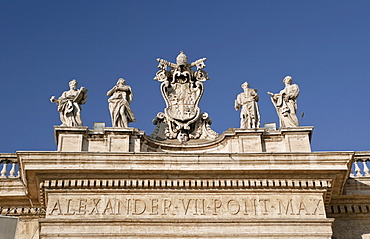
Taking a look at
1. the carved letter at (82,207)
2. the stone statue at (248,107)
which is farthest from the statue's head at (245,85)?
the carved letter at (82,207)

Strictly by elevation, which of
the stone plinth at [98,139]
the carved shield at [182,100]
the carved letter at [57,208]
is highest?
the carved shield at [182,100]

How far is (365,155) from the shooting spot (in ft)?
58.9

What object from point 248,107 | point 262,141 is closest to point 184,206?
point 262,141

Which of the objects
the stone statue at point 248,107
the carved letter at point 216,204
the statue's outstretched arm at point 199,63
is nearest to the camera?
the carved letter at point 216,204

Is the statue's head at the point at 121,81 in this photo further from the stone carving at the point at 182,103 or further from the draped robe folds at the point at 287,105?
the draped robe folds at the point at 287,105

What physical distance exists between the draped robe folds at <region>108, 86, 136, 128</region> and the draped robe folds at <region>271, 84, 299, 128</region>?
3.70 m

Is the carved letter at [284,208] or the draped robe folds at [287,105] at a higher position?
the draped robe folds at [287,105]

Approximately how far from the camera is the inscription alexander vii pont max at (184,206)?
15.5m

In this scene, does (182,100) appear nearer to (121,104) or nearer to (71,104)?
(121,104)

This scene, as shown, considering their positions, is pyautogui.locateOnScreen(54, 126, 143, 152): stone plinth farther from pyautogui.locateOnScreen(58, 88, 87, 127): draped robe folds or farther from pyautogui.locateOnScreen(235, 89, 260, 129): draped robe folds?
pyautogui.locateOnScreen(235, 89, 260, 129): draped robe folds

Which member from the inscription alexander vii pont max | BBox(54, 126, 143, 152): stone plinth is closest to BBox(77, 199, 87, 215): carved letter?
the inscription alexander vii pont max

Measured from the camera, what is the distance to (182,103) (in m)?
18.6

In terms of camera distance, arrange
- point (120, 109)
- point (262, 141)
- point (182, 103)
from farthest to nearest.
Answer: point (182, 103)
point (120, 109)
point (262, 141)

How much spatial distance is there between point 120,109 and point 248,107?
323 cm
